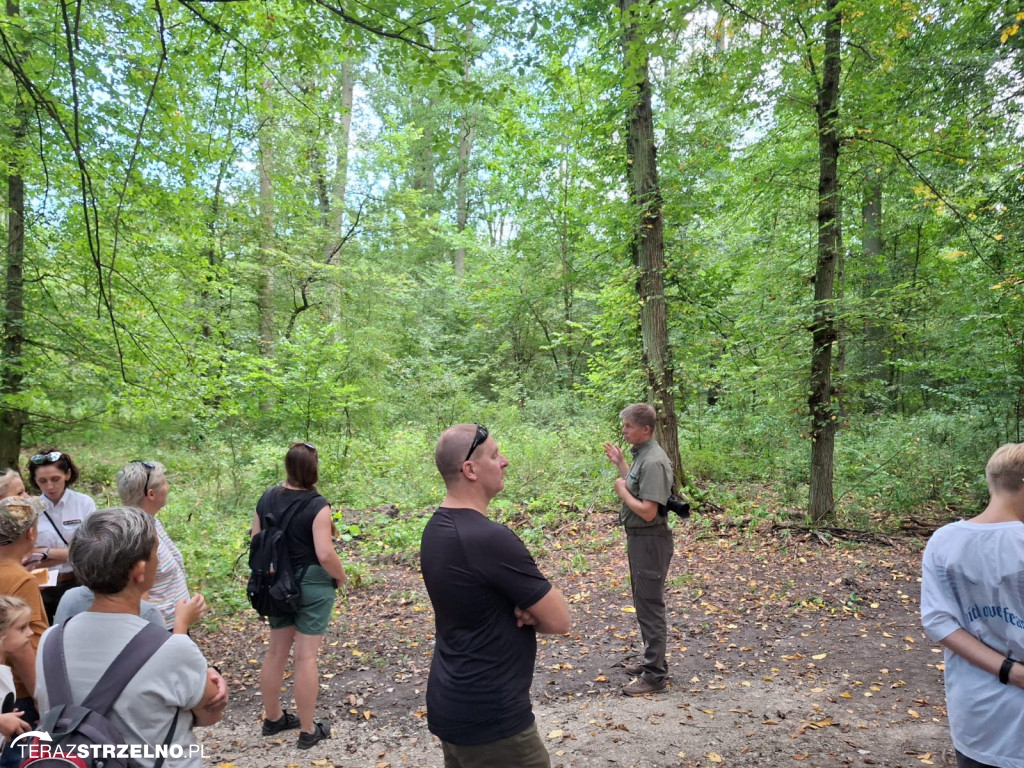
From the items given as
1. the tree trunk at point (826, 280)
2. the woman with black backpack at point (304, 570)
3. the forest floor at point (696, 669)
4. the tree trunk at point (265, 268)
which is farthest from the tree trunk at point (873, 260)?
the tree trunk at point (265, 268)

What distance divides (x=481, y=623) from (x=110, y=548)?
1.29 metres

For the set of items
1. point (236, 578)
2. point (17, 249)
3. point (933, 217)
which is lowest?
point (236, 578)

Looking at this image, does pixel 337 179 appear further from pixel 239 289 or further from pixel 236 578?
pixel 236 578

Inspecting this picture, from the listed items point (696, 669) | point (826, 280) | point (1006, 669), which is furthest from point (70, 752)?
point (826, 280)

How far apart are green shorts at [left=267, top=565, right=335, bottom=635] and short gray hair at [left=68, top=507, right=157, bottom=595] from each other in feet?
6.26

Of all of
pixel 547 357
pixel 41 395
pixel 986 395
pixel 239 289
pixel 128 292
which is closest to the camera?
pixel 128 292

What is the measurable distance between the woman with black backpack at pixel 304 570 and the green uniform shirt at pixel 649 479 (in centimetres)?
216

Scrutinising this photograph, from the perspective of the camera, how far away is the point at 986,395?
867 centimetres

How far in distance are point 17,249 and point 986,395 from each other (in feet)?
45.6

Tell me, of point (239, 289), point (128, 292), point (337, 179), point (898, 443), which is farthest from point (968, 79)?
point (337, 179)

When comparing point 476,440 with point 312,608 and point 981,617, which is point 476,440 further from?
point 312,608

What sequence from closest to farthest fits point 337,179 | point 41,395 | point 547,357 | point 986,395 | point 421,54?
point 421,54 < point 41,395 < point 986,395 < point 337,179 < point 547,357

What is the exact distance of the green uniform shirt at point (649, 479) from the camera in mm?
4215

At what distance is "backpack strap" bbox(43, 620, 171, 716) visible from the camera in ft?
5.55
